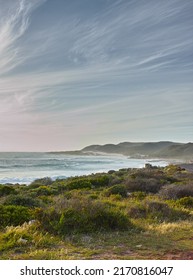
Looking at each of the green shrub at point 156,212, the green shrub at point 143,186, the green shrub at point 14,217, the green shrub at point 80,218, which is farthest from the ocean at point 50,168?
the green shrub at point 80,218

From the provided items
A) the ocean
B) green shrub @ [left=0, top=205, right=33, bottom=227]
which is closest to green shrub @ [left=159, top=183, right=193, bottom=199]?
green shrub @ [left=0, top=205, right=33, bottom=227]

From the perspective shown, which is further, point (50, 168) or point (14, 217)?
point (50, 168)

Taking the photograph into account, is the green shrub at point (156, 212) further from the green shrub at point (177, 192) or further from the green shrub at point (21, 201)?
the green shrub at point (177, 192)

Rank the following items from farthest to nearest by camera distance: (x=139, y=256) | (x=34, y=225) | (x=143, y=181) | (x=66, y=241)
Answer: (x=143, y=181)
(x=34, y=225)
(x=66, y=241)
(x=139, y=256)

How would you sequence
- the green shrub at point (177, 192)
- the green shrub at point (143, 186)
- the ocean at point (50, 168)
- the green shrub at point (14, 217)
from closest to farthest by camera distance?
the green shrub at point (14, 217)
the green shrub at point (177, 192)
the green shrub at point (143, 186)
the ocean at point (50, 168)

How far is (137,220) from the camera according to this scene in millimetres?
11242

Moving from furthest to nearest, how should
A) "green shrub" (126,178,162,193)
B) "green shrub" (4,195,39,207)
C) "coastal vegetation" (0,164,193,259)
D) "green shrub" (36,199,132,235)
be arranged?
"green shrub" (126,178,162,193) < "green shrub" (4,195,39,207) < "green shrub" (36,199,132,235) < "coastal vegetation" (0,164,193,259)

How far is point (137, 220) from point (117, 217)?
5.17 feet

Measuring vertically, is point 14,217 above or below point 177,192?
above

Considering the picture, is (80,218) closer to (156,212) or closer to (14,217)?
(14,217)

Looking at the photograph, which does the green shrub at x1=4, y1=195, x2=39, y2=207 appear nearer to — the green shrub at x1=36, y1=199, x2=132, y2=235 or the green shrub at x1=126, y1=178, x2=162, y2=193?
the green shrub at x1=36, y1=199, x2=132, y2=235

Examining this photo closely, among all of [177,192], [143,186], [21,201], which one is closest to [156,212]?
[21,201]

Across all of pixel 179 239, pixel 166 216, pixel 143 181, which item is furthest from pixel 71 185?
pixel 179 239
